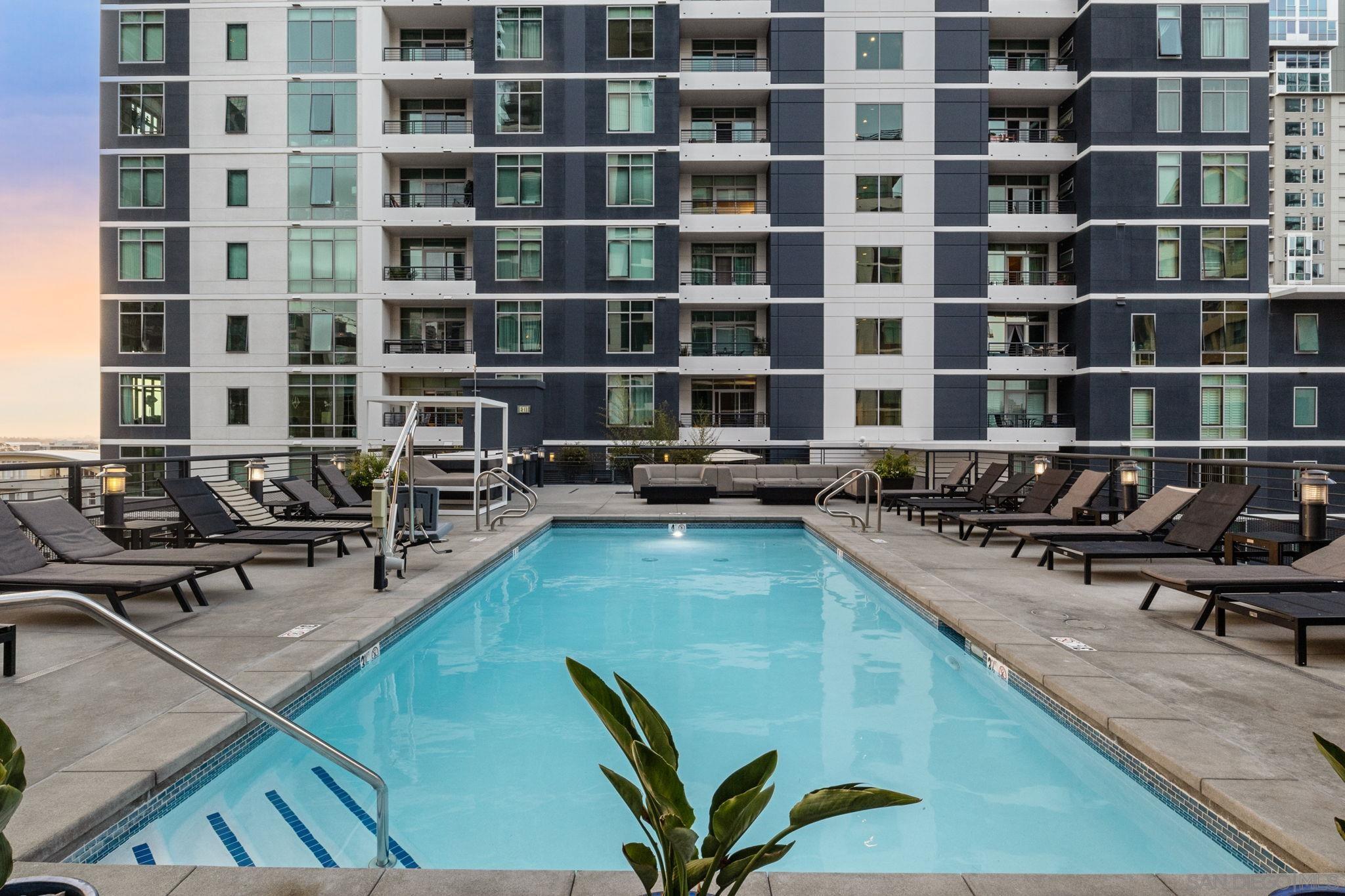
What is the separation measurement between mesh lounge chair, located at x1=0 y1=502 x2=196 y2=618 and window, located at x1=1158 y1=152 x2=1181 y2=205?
99.7 feet

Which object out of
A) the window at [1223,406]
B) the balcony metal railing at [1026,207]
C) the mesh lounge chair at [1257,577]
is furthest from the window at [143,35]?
the window at [1223,406]

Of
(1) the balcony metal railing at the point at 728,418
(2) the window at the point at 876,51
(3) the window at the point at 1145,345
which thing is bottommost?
(1) the balcony metal railing at the point at 728,418

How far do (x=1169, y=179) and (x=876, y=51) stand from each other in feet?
35.8

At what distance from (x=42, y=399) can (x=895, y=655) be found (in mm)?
51019

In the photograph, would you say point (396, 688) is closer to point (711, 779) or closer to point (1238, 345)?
point (711, 779)

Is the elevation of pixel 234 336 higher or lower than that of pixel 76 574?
higher

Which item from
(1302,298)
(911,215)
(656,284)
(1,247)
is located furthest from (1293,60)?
(1,247)

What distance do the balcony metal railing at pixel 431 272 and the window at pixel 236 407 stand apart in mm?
6491

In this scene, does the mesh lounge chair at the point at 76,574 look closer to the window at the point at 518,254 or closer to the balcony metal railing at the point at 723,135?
the window at the point at 518,254

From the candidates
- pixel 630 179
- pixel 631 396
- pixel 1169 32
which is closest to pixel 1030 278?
pixel 1169 32

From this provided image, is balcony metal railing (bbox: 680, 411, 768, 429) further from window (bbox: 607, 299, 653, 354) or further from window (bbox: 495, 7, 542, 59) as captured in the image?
window (bbox: 495, 7, 542, 59)

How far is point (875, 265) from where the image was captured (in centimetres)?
2728

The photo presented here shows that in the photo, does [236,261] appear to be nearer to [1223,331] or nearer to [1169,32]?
[1169,32]

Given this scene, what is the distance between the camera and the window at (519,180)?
26844 mm
